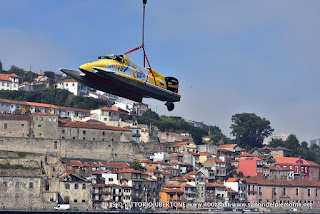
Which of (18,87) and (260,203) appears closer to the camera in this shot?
(260,203)

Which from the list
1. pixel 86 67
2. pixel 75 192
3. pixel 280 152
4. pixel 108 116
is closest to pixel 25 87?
pixel 108 116

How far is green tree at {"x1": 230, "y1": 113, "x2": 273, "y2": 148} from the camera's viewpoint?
181 m

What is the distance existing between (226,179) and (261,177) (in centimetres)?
906

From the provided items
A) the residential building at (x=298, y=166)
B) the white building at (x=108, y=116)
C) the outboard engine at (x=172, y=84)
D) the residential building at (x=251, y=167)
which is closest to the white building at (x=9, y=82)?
the white building at (x=108, y=116)

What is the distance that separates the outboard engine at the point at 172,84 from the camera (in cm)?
5003

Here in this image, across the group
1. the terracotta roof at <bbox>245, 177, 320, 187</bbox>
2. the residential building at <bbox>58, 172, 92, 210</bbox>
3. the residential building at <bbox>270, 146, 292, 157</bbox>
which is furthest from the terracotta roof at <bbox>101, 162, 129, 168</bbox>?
the residential building at <bbox>270, 146, 292, 157</bbox>

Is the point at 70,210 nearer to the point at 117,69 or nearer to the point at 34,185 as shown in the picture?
the point at 34,185

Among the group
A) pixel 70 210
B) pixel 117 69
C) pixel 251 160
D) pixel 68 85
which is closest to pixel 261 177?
pixel 251 160

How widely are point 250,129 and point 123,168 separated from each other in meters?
67.5

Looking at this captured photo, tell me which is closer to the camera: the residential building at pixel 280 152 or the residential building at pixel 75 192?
the residential building at pixel 75 192

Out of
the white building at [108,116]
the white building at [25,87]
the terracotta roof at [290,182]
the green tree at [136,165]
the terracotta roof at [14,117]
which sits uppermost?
the white building at [25,87]

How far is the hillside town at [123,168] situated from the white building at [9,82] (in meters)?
19.2

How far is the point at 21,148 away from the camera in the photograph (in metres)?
122

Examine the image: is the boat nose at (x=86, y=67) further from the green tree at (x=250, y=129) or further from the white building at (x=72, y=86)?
the green tree at (x=250, y=129)
